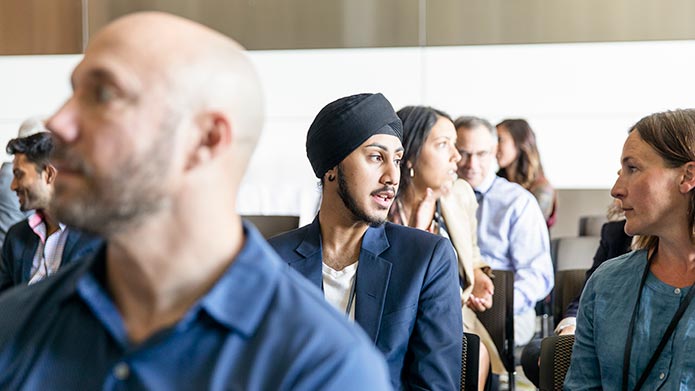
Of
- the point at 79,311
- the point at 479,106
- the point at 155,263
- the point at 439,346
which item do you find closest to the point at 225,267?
the point at 155,263

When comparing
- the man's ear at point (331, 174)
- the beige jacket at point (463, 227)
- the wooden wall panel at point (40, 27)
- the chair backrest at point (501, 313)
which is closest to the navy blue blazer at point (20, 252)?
the man's ear at point (331, 174)

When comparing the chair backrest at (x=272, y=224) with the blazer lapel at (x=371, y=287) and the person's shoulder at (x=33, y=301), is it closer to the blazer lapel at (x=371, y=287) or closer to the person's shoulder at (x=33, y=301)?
the blazer lapel at (x=371, y=287)

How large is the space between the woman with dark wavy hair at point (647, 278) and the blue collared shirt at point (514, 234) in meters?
1.73

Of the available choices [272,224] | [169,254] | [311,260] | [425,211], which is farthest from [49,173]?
[169,254]

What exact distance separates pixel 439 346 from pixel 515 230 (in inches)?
77.2

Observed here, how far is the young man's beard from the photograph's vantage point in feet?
8.37

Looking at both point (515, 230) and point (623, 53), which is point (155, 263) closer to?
point (515, 230)

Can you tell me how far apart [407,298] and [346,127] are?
50 cm

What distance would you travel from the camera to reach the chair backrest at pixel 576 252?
4492mm

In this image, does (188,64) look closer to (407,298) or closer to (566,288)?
(407,298)

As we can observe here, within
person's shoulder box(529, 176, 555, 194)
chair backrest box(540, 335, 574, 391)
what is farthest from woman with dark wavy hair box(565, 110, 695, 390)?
person's shoulder box(529, 176, 555, 194)

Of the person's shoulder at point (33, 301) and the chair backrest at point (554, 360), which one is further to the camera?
the chair backrest at point (554, 360)

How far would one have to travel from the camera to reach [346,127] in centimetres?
260

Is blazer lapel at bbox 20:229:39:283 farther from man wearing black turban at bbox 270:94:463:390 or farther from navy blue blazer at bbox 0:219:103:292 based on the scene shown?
man wearing black turban at bbox 270:94:463:390
